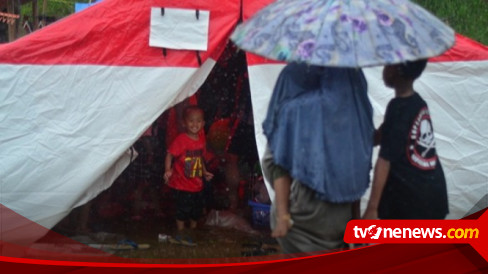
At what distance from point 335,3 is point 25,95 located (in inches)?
50.6

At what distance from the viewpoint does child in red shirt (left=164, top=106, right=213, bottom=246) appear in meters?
2.31

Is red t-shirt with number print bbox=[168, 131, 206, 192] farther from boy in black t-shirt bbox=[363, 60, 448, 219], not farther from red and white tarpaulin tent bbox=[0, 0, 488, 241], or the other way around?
boy in black t-shirt bbox=[363, 60, 448, 219]

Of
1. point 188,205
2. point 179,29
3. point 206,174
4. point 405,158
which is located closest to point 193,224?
point 188,205

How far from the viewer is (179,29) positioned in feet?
7.69

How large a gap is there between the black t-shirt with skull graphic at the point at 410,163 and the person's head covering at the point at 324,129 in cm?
8

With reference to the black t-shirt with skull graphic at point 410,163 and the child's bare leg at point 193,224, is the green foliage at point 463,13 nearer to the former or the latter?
the black t-shirt with skull graphic at point 410,163

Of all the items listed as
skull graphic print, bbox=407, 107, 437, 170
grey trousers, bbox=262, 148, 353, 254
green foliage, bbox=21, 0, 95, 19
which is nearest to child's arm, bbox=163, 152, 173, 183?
grey trousers, bbox=262, 148, 353, 254

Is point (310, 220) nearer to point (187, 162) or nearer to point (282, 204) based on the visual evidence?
point (282, 204)

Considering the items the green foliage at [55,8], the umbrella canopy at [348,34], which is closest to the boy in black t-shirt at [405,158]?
the umbrella canopy at [348,34]

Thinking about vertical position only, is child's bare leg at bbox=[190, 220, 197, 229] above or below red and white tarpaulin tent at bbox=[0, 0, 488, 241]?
below

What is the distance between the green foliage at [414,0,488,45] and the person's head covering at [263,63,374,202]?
35cm

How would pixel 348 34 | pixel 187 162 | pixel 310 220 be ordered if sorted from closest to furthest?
1. pixel 348 34
2. pixel 310 220
3. pixel 187 162

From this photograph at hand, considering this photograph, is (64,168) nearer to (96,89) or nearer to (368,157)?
(96,89)

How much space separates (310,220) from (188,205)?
0.66m
